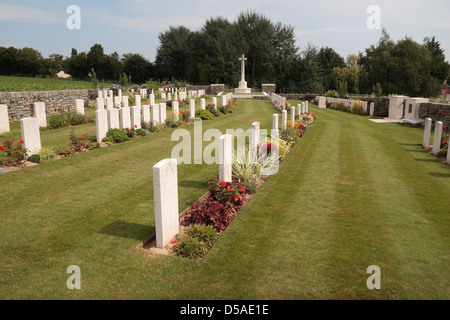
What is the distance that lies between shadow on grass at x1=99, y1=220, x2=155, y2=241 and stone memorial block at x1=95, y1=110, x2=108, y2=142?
20.5 ft

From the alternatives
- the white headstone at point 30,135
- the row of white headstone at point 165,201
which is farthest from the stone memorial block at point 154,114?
the row of white headstone at point 165,201

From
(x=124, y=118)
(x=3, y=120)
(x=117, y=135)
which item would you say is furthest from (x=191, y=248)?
(x=3, y=120)

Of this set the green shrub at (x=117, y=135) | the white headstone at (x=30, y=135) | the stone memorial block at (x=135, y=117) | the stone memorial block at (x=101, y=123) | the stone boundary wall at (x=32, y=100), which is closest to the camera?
the white headstone at (x=30, y=135)

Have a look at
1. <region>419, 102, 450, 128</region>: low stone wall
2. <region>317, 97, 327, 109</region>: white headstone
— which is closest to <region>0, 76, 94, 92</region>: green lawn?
<region>317, 97, 327, 109</region>: white headstone

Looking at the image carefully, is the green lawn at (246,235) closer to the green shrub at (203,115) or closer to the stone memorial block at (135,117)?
the stone memorial block at (135,117)

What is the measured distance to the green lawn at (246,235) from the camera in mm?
3814

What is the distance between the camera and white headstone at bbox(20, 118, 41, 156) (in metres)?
8.43

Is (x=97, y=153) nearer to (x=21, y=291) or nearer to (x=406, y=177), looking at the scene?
(x=21, y=291)

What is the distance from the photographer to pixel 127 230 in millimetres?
5098

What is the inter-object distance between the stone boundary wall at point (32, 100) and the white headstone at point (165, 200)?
12.8m

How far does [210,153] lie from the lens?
9.98 metres

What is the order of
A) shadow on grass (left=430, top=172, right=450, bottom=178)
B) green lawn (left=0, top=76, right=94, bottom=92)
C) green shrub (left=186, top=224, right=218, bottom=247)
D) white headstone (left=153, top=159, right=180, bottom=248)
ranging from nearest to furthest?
white headstone (left=153, top=159, right=180, bottom=248)
green shrub (left=186, top=224, right=218, bottom=247)
shadow on grass (left=430, top=172, right=450, bottom=178)
green lawn (left=0, top=76, right=94, bottom=92)

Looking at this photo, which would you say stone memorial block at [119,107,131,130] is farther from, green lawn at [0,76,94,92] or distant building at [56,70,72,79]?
distant building at [56,70,72,79]
